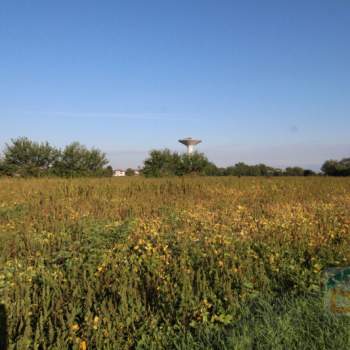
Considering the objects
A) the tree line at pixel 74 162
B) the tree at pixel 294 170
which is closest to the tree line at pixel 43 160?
the tree line at pixel 74 162

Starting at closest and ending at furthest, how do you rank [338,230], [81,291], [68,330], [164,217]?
[68,330] < [81,291] < [338,230] < [164,217]

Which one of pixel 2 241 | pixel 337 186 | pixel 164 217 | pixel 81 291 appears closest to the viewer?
pixel 81 291

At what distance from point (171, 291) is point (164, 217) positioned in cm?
373

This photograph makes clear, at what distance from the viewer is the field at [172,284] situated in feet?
9.04

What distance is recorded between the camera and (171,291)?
3.56 metres

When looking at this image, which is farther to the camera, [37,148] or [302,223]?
[37,148]

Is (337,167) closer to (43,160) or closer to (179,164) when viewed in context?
(179,164)

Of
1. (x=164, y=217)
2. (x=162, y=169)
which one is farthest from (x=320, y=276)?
(x=162, y=169)

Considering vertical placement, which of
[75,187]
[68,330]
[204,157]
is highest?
[204,157]

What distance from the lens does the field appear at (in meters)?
2.76

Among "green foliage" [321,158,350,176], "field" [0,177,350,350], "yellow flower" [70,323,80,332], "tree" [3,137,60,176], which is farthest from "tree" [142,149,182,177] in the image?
"yellow flower" [70,323,80,332]

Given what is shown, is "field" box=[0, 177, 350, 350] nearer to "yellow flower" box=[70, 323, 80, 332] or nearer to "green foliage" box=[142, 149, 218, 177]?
"yellow flower" box=[70, 323, 80, 332]

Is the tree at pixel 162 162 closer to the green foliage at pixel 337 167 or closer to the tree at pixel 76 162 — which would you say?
the tree at pixel 76 162

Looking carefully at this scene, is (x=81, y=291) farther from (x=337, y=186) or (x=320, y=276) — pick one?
(x=337, y=186)
